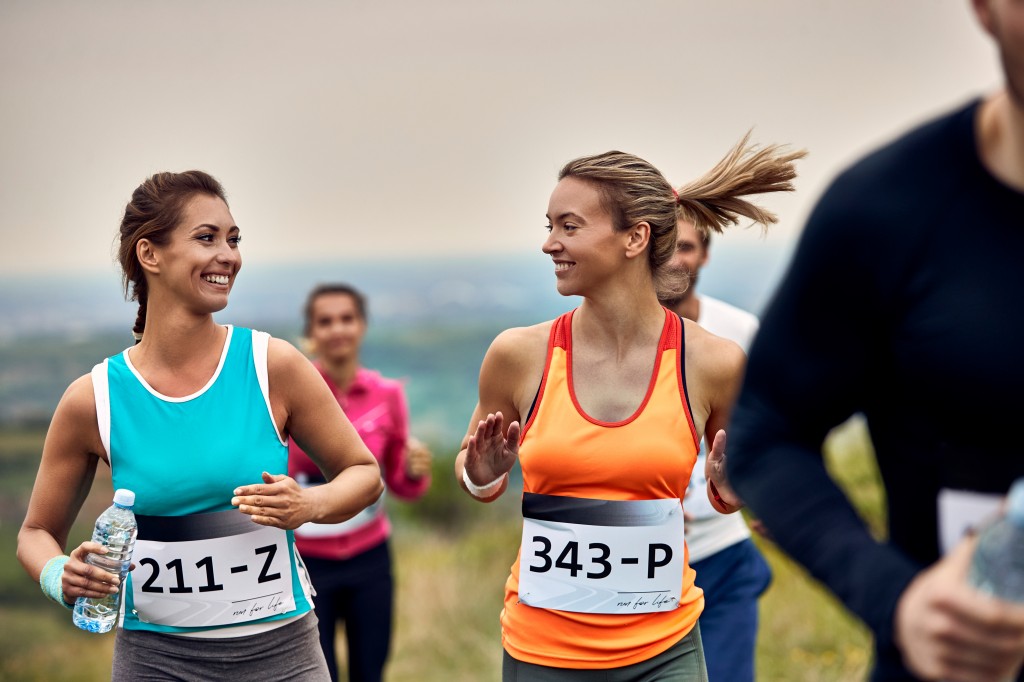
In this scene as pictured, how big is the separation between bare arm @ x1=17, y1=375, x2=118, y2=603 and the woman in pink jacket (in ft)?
5.38

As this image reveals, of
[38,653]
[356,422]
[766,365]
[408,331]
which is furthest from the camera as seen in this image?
[408,331]

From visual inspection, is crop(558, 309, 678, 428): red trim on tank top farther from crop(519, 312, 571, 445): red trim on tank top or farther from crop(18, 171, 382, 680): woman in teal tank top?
crop(18, 171, 382, 680): woman in teal tank top

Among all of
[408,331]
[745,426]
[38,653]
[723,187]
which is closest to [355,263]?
[408,331]

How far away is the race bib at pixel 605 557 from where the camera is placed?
3322mm

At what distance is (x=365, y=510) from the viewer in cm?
523

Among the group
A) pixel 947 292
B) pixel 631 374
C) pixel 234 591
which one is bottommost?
pixel 234 591

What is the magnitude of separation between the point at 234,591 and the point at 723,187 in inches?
78.2

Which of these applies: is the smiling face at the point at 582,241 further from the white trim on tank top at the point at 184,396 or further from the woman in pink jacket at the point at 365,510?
the woman in pink jacket at the point at 365,510

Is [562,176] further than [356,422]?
No

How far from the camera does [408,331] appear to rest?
21.5 metres

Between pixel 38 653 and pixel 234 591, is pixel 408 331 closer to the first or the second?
pixel 38 653

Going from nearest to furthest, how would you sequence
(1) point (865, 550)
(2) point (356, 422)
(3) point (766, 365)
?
(1) point (865, 550) → (3) point (766, 365) → (2) point (356, 422)

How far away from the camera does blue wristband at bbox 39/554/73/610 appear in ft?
10.4

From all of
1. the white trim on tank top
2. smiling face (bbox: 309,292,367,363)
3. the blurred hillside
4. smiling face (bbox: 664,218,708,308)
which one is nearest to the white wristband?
the white trim on tank top
